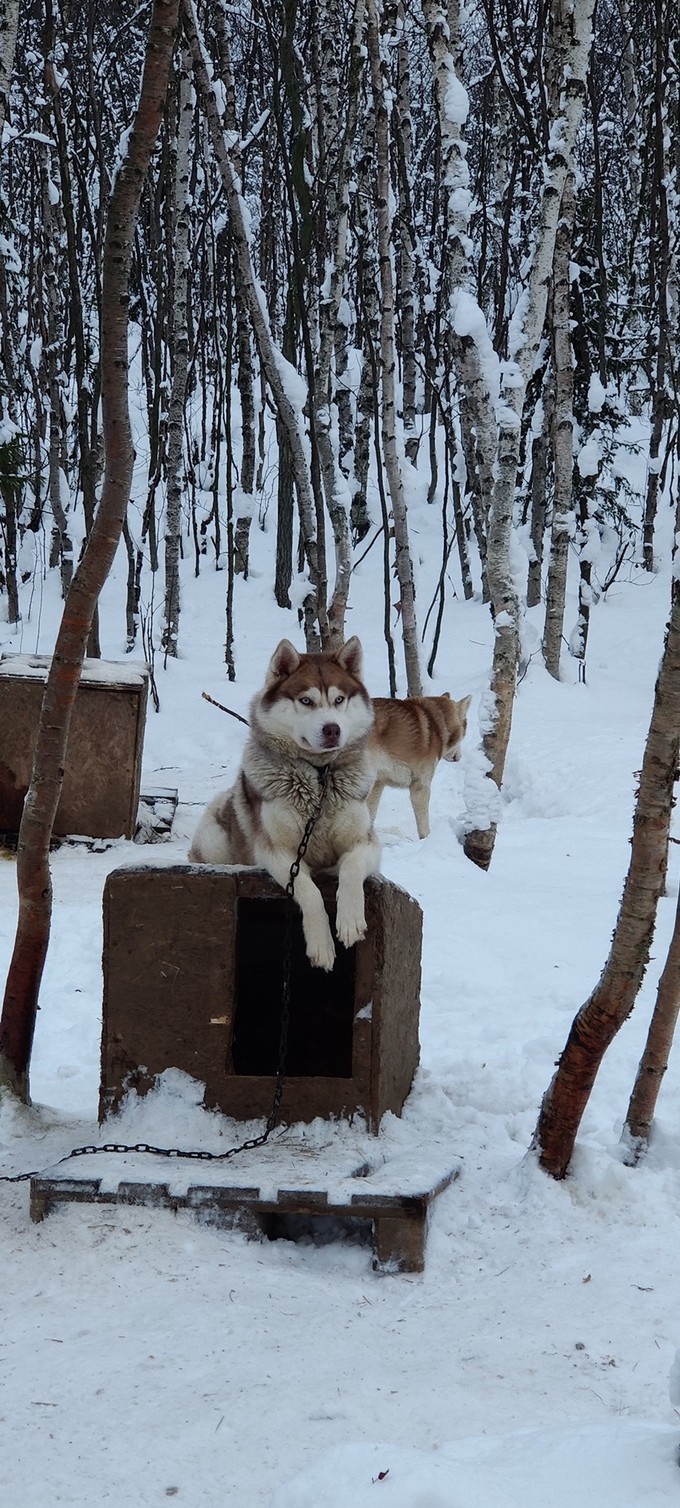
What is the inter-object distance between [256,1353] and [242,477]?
1713cm

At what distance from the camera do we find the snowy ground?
210cm

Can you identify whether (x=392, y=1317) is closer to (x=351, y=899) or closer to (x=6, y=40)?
(x=351, y=899)

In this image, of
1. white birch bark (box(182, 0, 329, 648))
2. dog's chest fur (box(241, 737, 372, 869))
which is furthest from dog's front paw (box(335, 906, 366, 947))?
white birch bark (box(182, 0, 329, 648))

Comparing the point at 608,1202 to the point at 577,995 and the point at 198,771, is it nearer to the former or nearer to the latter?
the point at 577,995

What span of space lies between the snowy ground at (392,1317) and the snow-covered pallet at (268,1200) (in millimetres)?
48

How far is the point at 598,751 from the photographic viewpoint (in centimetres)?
1091

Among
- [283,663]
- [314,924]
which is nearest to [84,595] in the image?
[283,663]

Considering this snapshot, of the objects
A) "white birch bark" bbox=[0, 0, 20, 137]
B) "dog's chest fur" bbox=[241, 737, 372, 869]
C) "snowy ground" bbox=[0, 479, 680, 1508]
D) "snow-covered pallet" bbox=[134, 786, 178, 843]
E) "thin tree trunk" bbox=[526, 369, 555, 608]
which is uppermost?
"white birch bark" bbox=[0, 0, 20, 137]

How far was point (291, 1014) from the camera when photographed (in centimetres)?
447

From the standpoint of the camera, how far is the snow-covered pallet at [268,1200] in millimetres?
3215

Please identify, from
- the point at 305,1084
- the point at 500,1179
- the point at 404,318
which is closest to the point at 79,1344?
the point at 305,1084

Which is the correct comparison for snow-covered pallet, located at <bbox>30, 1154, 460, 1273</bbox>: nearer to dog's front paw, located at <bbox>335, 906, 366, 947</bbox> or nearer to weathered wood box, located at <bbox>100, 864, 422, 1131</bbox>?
weathered wood box, located at <bbox>100, 864, 422, 1131</bbox>

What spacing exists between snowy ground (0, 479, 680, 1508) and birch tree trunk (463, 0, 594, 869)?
2857 millimetres

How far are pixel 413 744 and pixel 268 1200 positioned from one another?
6.60 m
